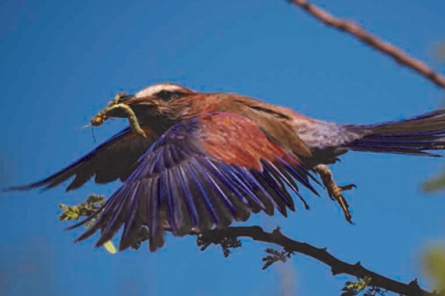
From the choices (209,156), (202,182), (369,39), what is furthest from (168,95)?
(369,39)

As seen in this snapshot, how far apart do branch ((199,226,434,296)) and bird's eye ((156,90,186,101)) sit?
218 centimetres

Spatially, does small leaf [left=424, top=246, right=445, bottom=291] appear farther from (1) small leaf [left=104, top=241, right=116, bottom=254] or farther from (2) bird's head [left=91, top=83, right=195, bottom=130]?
(2) bird's head [left=91, top=83, right=195, bottom=130]

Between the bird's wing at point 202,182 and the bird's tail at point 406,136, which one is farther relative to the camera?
the bird's tail at point 406,136

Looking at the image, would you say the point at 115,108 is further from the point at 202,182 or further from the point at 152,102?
the point at 202,182

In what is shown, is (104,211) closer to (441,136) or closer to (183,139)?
(183,139)

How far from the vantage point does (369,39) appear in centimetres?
74

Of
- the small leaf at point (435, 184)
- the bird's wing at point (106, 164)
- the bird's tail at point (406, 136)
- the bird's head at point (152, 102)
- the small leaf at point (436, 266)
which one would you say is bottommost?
the small leaf at point (436, 266)

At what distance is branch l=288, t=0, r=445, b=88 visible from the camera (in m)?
0.73

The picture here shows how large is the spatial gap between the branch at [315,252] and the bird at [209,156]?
11 cm

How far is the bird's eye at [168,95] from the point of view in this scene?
207 inches

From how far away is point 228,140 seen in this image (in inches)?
171

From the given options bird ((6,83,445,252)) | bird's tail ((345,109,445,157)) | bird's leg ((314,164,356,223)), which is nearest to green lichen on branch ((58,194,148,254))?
bird ((6,83,445,252))

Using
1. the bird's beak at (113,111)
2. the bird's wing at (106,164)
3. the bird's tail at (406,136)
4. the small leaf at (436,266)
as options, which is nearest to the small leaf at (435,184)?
the small leaf at (436,266)

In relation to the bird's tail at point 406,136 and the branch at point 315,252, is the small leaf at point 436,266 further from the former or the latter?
the bird's tail at point 406,136
